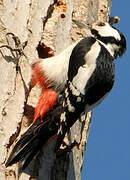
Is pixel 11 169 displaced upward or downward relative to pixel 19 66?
downward

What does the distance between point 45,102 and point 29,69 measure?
0.22m

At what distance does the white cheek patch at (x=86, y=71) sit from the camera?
306cm

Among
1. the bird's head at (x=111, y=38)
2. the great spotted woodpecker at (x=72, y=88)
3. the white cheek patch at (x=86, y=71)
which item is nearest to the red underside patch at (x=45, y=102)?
the great spotted woodpecker at (x=72, y=88)

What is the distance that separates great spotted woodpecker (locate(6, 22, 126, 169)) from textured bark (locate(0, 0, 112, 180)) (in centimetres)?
8

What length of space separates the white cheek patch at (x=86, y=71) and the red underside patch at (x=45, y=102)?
0.56 feet

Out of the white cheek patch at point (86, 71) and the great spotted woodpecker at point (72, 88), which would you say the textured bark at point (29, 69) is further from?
the white cheek patch at point (86, 71)

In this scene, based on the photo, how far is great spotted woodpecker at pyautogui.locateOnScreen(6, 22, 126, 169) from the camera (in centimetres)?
283

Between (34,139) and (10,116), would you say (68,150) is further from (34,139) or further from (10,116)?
(10,116)

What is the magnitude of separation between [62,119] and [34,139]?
196 mm

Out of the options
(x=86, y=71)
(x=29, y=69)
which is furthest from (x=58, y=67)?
(x=29, y=69)

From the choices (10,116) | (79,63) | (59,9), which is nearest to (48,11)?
(59,9)

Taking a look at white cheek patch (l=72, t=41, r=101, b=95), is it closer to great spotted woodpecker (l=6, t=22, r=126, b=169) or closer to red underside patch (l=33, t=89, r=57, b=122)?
great spotted woodpecker (l=6, t=22, r=126, b=169)

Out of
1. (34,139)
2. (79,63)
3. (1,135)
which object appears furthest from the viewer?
(79,63)

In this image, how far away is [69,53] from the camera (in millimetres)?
3199
